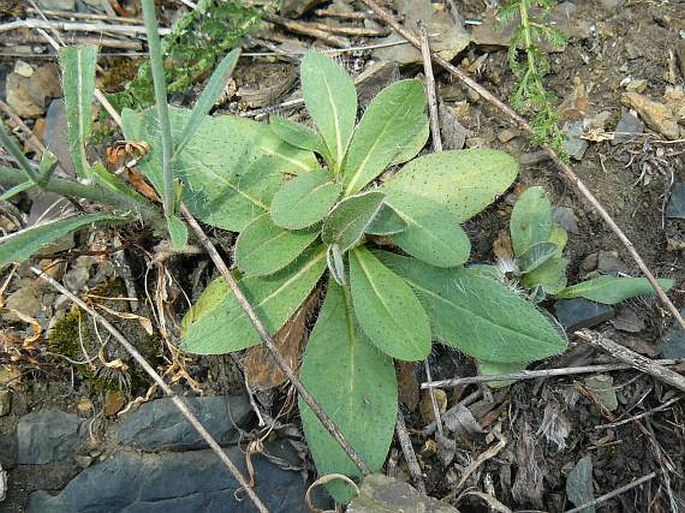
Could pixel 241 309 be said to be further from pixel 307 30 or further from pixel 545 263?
pixel 307 30

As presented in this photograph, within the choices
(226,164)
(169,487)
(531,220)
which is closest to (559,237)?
(531,220)

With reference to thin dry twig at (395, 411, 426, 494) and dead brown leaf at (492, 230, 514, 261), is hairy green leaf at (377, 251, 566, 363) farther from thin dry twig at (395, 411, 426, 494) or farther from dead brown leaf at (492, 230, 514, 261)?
thin dry twig at (395, 411, 426, 494)

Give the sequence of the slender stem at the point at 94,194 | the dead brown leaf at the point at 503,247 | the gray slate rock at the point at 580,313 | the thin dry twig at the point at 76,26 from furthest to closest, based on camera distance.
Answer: the thin dry twig at the point at 76,26 → the dead brown leaf at the point at 503,247 → the gray slate rock at the point at 580,313 → the slender stem at the point at 94,194

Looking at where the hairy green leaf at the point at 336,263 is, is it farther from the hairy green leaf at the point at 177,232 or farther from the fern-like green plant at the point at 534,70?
the fern-like green plant at the point at 534,70

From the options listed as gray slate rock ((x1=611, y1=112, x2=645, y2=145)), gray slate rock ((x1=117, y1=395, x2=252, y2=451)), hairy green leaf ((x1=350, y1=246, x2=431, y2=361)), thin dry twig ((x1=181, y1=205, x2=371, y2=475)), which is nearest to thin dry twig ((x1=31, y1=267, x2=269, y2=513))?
gray slate rock ((x1=117, y1=395, x2=252, y2=451))

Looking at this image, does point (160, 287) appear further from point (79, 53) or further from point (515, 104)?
point (515, 104)

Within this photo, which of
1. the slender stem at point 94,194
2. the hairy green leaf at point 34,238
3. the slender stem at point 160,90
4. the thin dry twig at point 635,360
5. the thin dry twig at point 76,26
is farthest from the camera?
the thin dry twig at point 76,26

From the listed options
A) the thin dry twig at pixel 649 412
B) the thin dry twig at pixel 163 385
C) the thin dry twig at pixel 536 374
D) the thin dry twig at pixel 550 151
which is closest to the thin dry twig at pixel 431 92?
the thin dry twig at pixel 550 151

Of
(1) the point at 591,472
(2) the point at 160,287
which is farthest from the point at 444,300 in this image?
(2) the point at 160,287
